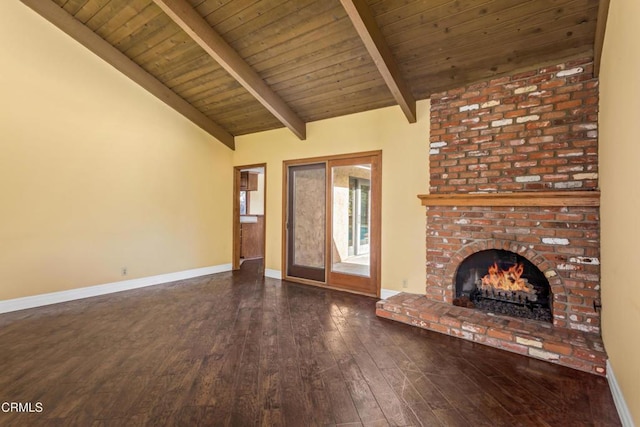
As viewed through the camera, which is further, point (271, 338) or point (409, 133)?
point (409, 133)

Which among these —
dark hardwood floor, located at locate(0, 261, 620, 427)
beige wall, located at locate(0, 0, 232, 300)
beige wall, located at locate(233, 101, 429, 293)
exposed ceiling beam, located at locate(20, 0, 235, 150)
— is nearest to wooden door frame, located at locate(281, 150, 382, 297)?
beige wall, located at locate(233, 101, 429, 293)

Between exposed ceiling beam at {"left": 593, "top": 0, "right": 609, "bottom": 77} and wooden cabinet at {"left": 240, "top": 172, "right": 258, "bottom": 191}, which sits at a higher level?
exposed ceiling beam at {"left": 593, "top": 0, "right": 609, "bottom": 77}

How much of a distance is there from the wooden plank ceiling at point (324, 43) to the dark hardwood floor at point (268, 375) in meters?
2.75

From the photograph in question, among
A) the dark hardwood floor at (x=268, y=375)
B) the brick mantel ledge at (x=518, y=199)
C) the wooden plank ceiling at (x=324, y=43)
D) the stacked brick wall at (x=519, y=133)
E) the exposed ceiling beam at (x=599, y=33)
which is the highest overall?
the wooden plank ceiling at (x=324, y=43)

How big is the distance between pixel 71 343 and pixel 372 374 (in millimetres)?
2635

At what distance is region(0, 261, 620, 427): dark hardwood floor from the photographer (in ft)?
5.68

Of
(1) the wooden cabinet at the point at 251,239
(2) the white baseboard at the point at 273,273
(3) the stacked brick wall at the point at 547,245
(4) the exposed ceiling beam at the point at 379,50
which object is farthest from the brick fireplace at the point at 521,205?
(1) the wooden cabinet at the point at 251,239

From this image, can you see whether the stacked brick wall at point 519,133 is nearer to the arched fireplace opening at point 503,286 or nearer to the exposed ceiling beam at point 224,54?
the arched fireplace opening at point 503,286

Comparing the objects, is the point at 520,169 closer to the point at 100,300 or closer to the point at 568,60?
the point at 568,60

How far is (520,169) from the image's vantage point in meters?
3.04

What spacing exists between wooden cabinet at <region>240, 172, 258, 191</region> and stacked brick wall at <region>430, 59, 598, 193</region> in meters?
5.50

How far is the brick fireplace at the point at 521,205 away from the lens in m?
2.63

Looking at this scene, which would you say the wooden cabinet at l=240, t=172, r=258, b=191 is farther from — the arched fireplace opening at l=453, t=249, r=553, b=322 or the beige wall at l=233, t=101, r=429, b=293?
the arched fireplace opening at l=453, t=249, r=553, b=322

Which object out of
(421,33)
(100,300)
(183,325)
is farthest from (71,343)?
(421,33)
